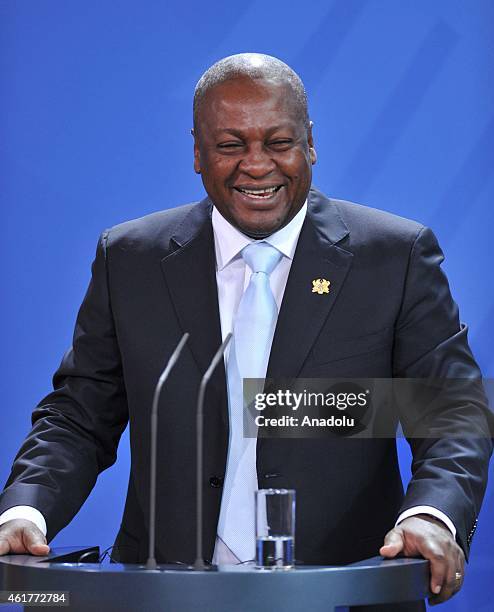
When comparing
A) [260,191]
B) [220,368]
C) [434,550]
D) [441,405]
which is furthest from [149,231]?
[434,550]

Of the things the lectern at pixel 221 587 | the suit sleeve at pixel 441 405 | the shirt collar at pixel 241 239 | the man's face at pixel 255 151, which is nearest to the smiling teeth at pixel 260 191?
the man's face at pixel 255 151

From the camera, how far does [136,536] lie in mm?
2529

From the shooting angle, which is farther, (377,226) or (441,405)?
(377,226)

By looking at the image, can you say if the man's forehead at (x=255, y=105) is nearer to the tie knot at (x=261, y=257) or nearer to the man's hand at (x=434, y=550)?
the tie knot at (x=261, y=257)

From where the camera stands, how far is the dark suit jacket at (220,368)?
2.39 m

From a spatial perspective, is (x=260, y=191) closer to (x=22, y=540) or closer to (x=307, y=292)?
(x=307, y=292)

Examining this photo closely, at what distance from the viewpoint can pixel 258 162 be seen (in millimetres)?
2453

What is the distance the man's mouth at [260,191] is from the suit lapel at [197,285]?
0.16 m

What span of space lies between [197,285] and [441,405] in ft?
1.87

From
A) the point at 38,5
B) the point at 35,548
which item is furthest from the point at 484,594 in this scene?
the point at 38,5

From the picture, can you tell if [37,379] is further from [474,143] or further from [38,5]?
[474,143]

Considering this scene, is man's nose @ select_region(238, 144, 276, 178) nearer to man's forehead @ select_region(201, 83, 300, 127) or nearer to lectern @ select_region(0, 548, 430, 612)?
man's forehead @ select_region(201, 83, 300, 127)

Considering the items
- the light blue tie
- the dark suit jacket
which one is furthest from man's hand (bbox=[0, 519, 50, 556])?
the light blue tie

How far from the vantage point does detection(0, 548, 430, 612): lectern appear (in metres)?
1.74
